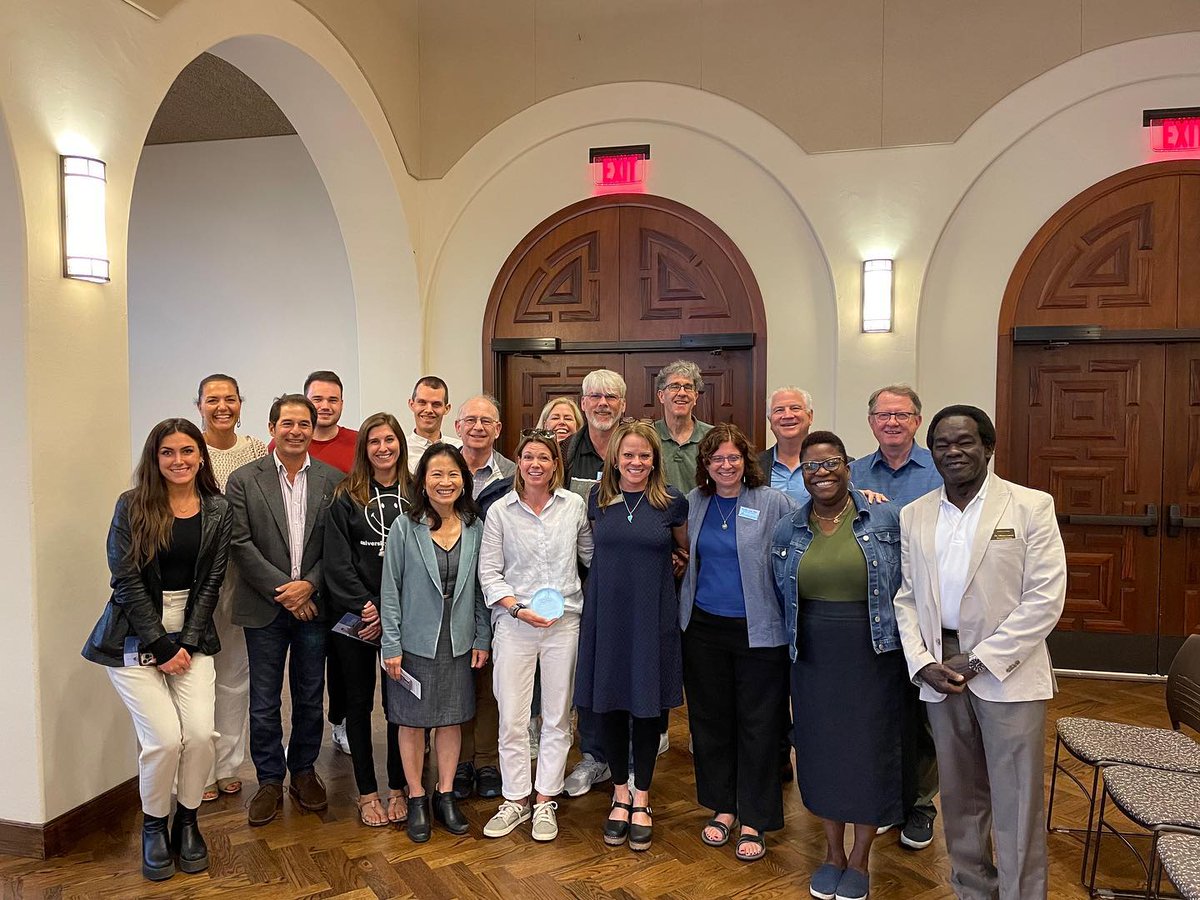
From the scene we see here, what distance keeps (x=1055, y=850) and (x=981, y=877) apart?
0.69 m

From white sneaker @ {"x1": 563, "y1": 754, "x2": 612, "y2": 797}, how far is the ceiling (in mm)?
4541

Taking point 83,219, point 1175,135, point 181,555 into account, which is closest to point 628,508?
point 181,555

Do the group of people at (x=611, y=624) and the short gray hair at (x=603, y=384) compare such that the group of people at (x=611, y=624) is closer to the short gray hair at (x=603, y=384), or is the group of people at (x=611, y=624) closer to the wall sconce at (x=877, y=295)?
the short gray hair at (x=603, y=384)

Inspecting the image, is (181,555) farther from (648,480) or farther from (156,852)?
(648,480)

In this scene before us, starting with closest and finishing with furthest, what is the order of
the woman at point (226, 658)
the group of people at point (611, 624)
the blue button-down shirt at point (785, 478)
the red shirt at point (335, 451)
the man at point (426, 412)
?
the group of people at point (611, 624)
the woman at point (226, 658)
the blue button-down shirt at point (785, 478)
the man at point (426, 412)
the red shirt at point (335, 451)

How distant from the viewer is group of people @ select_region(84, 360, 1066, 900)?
2436 mm

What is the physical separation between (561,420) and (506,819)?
162 centimetres

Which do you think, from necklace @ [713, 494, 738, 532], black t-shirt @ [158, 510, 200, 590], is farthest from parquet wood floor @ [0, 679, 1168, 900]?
necklace @ [713, 494, 738, 532]

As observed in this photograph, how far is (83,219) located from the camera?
3.05 m

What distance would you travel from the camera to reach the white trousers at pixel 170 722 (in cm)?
283

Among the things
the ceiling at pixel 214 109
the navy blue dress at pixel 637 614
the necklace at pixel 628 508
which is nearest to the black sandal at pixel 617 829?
the navy blue dress at pixel 637 614

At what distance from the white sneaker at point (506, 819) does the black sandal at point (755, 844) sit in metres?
0.69

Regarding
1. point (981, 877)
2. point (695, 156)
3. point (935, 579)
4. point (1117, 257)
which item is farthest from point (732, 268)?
point (981, 877)

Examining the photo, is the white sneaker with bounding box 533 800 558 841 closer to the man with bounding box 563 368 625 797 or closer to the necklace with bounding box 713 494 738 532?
the man with bounding box 563 368 625 797
